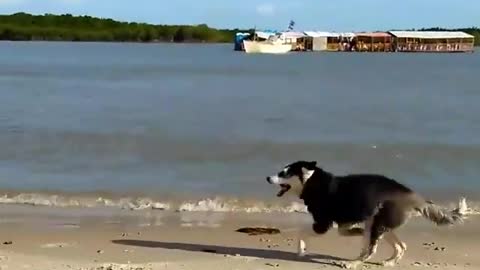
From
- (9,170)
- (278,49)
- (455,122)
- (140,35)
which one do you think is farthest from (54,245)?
(140,35)

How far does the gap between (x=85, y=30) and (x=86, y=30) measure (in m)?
0.15

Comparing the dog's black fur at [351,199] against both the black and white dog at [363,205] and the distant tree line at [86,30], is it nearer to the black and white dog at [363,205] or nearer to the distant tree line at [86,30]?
the black and white dog at [363,205]

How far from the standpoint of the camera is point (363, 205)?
8.23 metres

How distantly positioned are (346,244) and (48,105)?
2146 cm

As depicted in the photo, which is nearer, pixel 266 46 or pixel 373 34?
pixel 266 46

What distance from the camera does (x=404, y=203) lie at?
8258 mm

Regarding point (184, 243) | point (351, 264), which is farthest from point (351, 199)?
point (184, 243)

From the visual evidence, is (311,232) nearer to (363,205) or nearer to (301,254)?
(301,254)

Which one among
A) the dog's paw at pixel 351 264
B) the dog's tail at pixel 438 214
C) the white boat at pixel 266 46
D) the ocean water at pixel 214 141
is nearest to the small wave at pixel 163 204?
the ocean water at pixel 214 141

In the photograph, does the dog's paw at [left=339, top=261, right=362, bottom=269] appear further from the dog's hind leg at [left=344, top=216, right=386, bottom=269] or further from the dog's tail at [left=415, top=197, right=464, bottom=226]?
the dog's tail at [left=415, top=197, right=464, bottom=226]

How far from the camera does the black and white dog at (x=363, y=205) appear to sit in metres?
8.24

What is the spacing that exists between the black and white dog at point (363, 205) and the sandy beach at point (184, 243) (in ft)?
0.91

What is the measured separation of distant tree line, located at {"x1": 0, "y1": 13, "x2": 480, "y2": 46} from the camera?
141 metres

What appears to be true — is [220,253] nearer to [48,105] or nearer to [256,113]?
[256,113]
